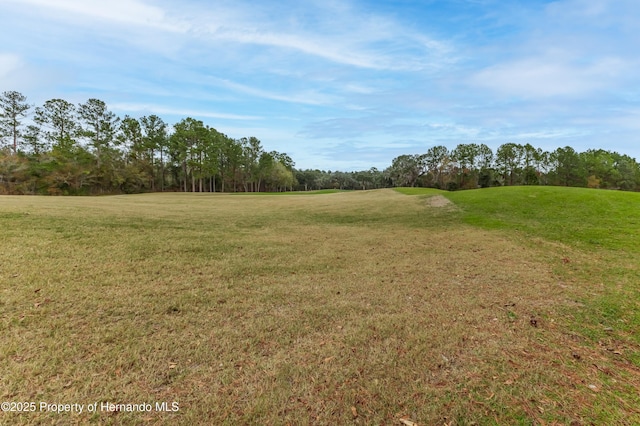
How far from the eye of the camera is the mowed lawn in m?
2.54

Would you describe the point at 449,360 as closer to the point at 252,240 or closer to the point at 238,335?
the point at 238,335

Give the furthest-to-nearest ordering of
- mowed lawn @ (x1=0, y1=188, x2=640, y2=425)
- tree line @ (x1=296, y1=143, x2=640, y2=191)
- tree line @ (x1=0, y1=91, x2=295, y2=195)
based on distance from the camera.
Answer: tree line @ (x1=296, y1=143, x2=640, y2=191)
tree line @ (x1=0, y1=91, x2=295, y2=195)
mowed lawn @ (x1=0, y1=188, x2=640, y2=425)

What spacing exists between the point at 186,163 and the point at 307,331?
1993 inches

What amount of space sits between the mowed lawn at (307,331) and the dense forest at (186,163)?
38265mm

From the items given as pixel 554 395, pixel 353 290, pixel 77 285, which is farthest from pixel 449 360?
pixel 77 285

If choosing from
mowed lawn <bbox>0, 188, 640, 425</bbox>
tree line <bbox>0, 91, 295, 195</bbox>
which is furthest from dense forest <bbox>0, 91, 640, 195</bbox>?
mowed lawn <bbox>0, 188, 640, 425</bbox>

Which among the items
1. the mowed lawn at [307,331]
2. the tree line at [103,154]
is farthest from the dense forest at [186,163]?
the mowed lawn at [307,331]

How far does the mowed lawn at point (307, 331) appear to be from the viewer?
8.35 ft

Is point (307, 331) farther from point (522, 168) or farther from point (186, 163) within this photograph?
point (522, 168)

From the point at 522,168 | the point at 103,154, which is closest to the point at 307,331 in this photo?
the point at 103,154

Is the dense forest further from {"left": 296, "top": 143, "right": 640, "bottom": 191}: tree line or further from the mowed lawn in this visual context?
the mowed lawn

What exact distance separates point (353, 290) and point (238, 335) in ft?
8.27

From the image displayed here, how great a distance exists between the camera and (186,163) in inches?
1866

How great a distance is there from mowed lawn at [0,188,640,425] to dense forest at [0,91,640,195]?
3826cm
